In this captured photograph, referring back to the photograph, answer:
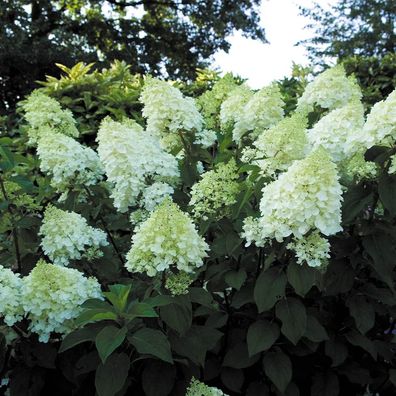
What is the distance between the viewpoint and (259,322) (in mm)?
2377

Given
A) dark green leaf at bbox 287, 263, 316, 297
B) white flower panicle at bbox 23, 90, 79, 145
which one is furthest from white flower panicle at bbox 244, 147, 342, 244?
white flower panicle at bbox 23, 90, 79, 145

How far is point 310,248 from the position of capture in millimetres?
2137

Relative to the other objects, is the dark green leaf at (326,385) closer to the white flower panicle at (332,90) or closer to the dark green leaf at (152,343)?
the dark green leaf at (152,343)

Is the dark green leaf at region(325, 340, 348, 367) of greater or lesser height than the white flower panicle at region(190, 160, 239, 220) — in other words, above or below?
below

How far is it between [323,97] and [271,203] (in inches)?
55.7

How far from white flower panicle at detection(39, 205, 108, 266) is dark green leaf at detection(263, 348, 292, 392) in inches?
37.8

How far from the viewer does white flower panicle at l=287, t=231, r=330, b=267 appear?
2.13 m

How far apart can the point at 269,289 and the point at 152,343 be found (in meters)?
0.52

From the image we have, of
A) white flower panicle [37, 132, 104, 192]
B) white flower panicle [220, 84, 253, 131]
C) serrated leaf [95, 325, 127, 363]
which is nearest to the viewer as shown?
serrated leaf [95, 325, 127, 363]

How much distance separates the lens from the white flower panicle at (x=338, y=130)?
2.73 metres

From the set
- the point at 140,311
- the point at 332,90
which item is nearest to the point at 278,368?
the point at 140,311

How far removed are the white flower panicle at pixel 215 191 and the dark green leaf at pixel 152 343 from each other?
26.8 inches

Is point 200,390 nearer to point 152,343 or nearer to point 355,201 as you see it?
point 152,343

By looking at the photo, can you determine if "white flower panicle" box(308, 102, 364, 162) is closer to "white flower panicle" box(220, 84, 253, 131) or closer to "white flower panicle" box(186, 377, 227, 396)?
"white flower panicle" box(220, 84, 253, 131)
